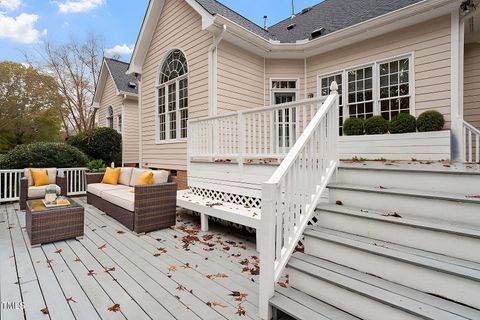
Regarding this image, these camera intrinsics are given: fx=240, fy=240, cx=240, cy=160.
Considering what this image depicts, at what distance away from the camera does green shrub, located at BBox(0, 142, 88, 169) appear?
7.44 metres

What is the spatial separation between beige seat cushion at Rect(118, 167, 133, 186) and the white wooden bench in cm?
202

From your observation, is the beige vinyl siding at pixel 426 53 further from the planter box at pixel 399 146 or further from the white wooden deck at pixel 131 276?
the white wooden deck at pixel 131 276

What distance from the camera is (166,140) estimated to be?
7.89m

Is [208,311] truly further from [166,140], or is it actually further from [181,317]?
[166,140]

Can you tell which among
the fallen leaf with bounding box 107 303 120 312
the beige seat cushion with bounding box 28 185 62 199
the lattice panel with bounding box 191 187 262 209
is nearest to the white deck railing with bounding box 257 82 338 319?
the fallen leaf with bounding box 107 303 120 312

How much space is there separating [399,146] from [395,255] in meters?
4.26

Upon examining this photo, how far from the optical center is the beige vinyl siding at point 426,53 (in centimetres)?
509

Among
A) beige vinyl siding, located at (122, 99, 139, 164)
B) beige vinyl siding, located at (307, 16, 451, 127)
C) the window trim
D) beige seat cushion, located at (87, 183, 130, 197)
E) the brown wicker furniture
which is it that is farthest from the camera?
beige vinyl siding, located at (122, 99, 139, 164)

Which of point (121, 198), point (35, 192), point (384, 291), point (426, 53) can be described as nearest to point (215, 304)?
point (384, 291)

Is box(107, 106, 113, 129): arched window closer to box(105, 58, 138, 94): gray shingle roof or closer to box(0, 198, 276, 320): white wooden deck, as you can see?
box(105, 58, 138, 94): gray shingle roof

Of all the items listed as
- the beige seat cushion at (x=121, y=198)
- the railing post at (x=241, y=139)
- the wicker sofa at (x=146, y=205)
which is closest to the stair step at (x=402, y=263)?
the railing post at (x=241, y=139)

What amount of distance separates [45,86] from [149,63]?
1142 centimetres

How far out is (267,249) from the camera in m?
2.06

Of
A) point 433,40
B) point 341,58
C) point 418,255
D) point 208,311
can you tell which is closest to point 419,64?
point 433,40
